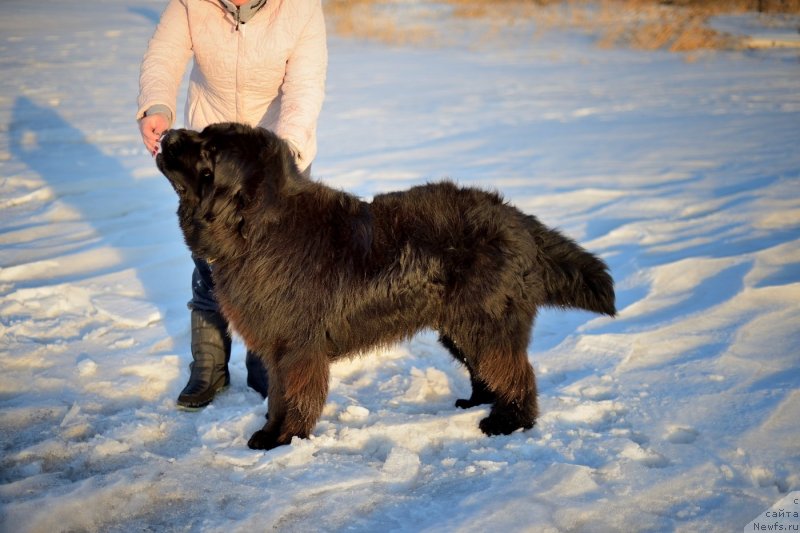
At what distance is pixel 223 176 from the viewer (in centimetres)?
274

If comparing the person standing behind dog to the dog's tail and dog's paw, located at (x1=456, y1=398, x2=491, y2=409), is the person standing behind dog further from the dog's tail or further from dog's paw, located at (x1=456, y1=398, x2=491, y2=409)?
the dog's tail

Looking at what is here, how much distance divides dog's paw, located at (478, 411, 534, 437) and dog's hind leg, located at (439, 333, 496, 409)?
0.25m

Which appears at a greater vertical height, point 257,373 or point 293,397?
point 293,397

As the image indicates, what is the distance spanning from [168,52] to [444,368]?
231 centimetres

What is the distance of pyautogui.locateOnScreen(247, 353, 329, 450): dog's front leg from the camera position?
115 inches

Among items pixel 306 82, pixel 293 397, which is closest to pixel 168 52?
pixel 306 82

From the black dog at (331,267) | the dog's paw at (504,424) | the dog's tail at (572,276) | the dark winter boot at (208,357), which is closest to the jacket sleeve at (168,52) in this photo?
the black dog at (331,267)

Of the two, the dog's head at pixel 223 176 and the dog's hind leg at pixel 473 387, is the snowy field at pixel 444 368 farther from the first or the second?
the dog's head at pixel 223 176

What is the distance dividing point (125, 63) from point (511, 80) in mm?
7482

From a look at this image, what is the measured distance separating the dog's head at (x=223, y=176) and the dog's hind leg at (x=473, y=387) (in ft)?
3.90

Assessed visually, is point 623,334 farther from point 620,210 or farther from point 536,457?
point 620,210

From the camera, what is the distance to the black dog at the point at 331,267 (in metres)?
2.81

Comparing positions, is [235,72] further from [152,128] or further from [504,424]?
[504,424]

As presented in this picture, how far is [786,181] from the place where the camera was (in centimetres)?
597
